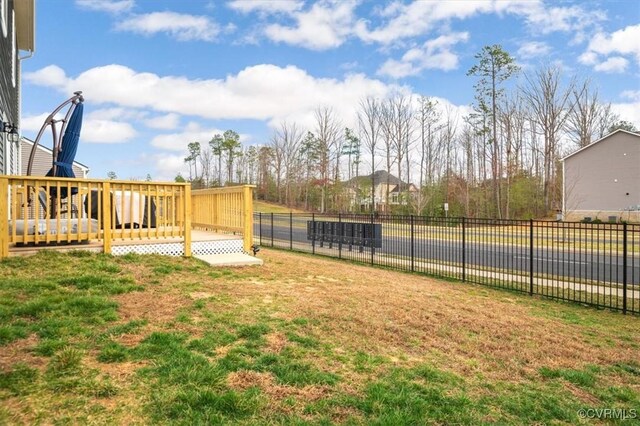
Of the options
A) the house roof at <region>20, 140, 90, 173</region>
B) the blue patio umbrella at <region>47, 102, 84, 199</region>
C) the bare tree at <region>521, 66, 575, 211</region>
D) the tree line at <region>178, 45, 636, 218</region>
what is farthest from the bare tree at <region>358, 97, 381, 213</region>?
the blue patio umbrella at <region>47, 102, 84, 199</region>

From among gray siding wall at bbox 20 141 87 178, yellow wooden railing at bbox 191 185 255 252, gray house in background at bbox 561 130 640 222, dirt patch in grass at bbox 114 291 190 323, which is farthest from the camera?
gray house in background at bbox 561 130 640 222

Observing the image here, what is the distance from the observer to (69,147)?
7023 millimetres

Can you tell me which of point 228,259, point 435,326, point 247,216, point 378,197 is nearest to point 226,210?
point 247,216

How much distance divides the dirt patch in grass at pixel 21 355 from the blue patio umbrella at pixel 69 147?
429 centimetres

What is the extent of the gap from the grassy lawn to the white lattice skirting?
720 mm

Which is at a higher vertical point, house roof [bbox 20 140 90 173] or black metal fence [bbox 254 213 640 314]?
house roof [bbox 20 140 90 173]

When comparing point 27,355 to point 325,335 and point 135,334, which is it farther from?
point 325,335

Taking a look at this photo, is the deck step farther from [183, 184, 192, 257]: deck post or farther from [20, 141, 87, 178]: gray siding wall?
[20, 141, 87, 178]: gray siding wall

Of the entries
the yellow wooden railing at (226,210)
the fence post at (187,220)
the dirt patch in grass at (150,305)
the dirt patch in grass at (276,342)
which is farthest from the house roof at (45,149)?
the dirt patch in grass at (276,342)

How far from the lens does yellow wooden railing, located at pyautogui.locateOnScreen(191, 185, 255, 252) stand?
8133mm

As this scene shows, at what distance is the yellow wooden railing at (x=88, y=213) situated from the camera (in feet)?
19.0

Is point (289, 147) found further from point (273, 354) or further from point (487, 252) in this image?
point (273, 354)

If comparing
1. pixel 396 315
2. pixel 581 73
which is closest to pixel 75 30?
pixel 396 315

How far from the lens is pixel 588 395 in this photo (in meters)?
3.15
